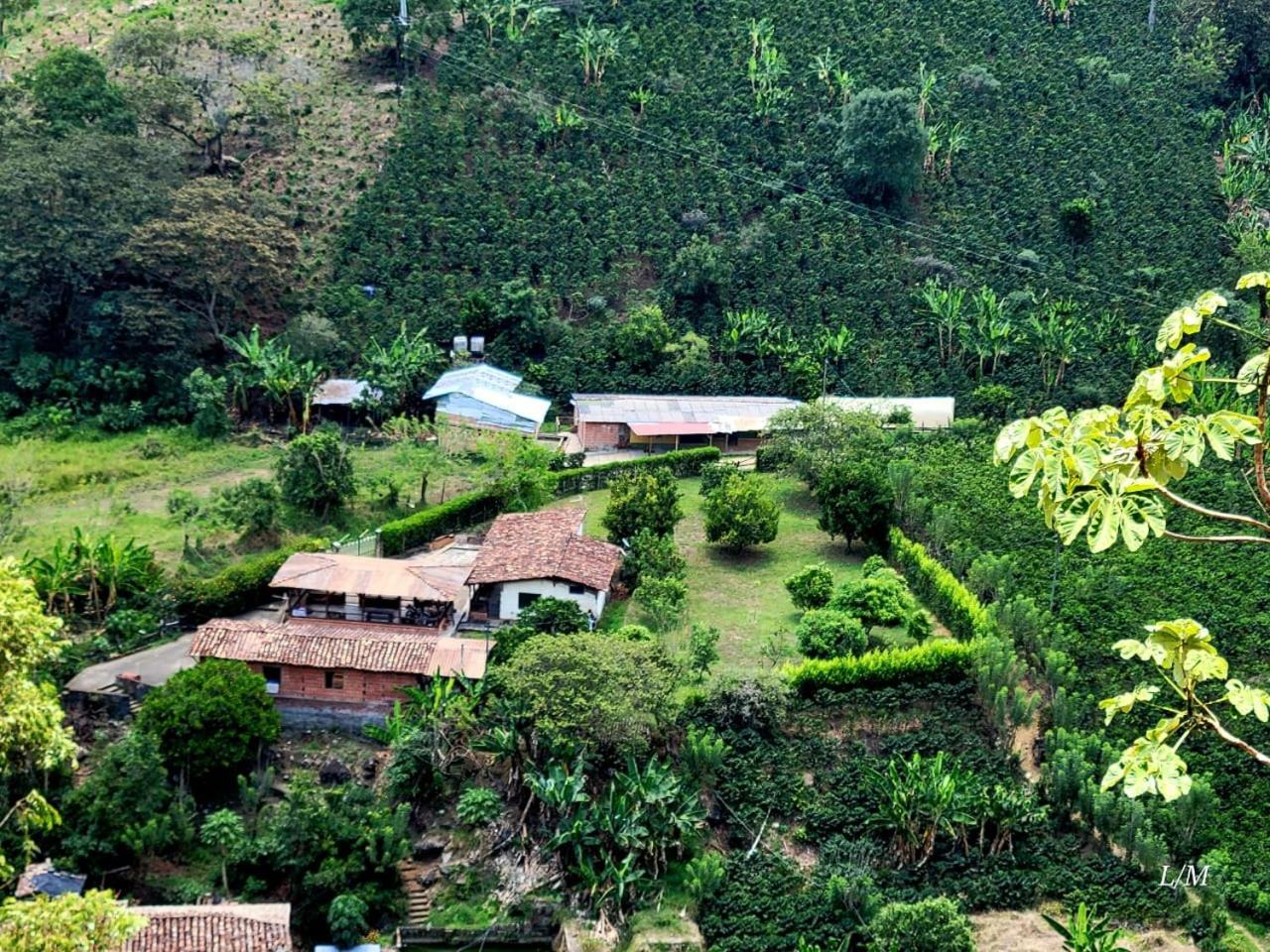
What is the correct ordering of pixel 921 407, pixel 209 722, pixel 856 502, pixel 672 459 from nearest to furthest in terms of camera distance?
pixel 209 722 → pixel 856 502 → pixel 672 459 → pixel 921 407

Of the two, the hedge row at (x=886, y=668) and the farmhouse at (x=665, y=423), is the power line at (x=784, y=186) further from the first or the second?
the hedge row at (x=886, y=668)

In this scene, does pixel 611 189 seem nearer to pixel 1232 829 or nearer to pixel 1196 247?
pixel 1196 247

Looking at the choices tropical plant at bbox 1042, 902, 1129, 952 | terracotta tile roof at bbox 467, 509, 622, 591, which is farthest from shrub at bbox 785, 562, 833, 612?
tropical plant at bbox 1042, 902, 1129, 952

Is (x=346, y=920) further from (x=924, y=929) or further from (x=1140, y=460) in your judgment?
(x=1140, y=460)

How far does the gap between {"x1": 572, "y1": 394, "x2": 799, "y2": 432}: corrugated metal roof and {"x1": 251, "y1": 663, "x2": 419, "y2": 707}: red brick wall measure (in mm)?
15122

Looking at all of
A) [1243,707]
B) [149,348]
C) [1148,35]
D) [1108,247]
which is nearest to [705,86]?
[1108,247]

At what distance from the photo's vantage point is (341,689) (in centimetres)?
2872

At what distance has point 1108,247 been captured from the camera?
51.3 metres

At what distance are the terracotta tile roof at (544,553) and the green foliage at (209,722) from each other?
19.7 feet

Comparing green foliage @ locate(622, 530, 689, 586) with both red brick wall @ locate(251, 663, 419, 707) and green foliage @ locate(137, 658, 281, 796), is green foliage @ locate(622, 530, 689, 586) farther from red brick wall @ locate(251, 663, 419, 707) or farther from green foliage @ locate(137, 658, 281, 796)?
green foliage @ locate(137, 658, 281, 796)

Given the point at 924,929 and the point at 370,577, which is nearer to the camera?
the point at 924,929

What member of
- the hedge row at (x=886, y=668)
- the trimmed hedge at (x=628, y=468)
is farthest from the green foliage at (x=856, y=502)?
the hedge row at (x=886, y=668)

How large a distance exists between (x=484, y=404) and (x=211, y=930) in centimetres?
2245

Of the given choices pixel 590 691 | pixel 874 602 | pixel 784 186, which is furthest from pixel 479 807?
pixel 784 186
